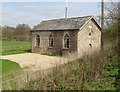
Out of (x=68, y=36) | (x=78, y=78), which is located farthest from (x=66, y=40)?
(x=78, y=78)

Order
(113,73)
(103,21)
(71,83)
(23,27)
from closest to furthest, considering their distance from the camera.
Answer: (71,83) < (113,73) < (103,21) < (23,27)

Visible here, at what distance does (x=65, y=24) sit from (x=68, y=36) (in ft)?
7.82

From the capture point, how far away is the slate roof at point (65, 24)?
2548 cm

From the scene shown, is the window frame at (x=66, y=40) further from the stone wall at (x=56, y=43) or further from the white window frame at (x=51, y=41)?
the white window frame at (x=51, y=41)

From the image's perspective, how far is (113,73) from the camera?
35.2ft

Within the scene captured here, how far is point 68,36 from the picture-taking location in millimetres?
25797

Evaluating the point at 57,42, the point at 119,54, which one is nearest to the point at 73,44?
the point at 57,42

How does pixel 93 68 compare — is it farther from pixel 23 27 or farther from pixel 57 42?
pixel 23 27

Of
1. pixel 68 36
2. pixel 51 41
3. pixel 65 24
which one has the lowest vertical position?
pixel 51 41

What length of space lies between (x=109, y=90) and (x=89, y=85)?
87cm

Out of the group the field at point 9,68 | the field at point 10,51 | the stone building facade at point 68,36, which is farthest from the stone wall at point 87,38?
the field at point 9,68

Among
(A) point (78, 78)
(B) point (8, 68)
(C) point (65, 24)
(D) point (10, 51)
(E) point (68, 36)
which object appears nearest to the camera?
(A) point (78, 78)

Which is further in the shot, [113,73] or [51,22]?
[51,22]

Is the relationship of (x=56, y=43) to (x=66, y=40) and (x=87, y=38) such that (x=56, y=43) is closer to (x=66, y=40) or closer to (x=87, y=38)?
(x=66, y=40)
